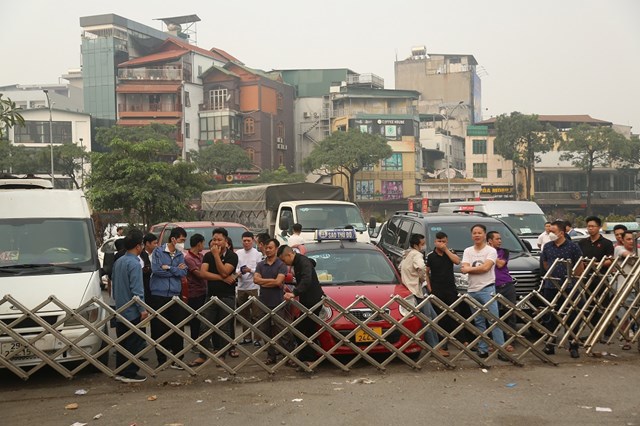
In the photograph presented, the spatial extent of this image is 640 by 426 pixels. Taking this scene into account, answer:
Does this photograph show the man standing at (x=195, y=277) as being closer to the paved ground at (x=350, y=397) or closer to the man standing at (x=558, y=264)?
the paved ground at (x=350, y=397)

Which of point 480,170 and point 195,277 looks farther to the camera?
point 480,170

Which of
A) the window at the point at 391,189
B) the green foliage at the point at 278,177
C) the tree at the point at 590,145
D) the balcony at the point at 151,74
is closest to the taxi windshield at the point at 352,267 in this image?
the green foliage at the point at 278,177

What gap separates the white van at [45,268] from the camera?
27.2 feet

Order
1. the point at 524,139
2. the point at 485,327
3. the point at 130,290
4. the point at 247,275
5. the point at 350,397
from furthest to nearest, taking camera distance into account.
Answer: the point at 524,139 < the point at 247,275 < the point at 485,327 < the point at 130,290 < the point at 350,397

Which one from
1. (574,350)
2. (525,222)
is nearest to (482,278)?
(574,350)

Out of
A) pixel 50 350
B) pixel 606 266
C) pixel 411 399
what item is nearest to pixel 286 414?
pixel 411 399

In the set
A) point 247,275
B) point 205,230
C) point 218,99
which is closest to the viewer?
point 247,275

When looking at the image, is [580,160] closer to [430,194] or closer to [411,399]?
[430,194]

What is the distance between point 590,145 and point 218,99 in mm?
38997

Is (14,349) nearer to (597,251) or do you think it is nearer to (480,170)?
(597,251)

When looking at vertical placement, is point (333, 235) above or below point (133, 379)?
above

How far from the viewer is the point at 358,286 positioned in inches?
391

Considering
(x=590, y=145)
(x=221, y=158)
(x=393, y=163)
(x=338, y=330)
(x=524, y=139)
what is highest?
(x=524, y=139)

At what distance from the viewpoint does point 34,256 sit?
30.7 feet
